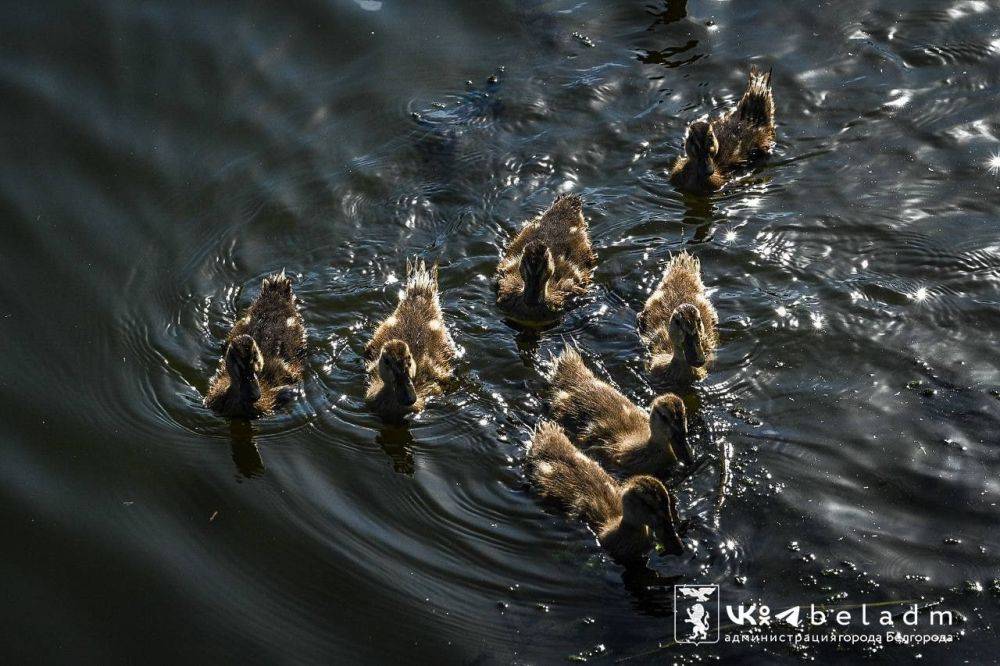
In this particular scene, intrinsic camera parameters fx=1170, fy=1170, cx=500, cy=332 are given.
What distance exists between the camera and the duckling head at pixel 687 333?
23.8 feet

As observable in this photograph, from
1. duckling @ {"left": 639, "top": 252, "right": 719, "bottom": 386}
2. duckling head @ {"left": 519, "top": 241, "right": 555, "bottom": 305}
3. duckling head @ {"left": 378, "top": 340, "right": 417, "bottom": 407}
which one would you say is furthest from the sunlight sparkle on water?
duckling head @ {"left": 378, "top": 340, "right": 417, "bottom": 407}

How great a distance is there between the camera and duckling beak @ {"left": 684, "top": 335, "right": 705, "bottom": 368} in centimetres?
727

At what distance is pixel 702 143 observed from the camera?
8.91m

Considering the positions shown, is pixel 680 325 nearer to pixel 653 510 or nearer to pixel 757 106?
pixel 653 510

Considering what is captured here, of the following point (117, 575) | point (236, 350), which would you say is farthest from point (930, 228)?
point (117, 575)

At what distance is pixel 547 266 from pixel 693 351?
1206mm

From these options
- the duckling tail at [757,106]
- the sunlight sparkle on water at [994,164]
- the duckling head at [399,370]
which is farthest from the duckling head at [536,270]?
the sunlight sparkle on water at [994,164]

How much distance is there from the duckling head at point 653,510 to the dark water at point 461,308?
20 cm

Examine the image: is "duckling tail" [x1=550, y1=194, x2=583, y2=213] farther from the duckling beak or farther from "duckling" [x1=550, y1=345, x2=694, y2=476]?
the duckling beak

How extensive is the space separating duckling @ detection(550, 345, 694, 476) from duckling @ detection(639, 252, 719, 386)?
38 cm

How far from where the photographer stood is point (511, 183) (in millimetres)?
9234

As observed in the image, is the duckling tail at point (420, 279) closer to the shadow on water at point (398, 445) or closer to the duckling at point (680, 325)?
the shadow on water at point (398, 445)

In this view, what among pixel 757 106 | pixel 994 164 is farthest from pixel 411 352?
pixel 994 164

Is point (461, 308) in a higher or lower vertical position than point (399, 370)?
lower
